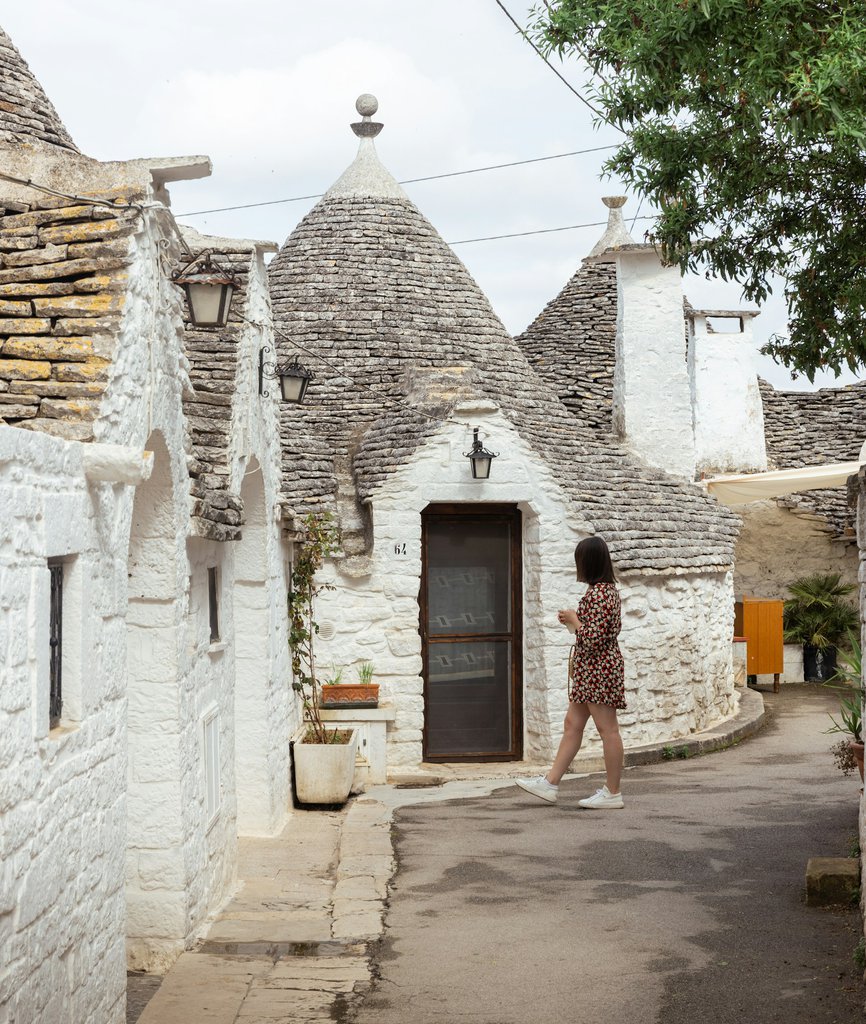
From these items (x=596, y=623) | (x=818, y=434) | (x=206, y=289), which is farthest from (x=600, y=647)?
(x=818, y=434)

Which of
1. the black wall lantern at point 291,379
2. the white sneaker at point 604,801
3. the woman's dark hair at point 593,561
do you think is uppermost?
the black wall lantern at point 291,379

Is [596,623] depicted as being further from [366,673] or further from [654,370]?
[654,370]

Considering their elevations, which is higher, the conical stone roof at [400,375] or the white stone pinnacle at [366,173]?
the white stone pinnacle at [366,173]

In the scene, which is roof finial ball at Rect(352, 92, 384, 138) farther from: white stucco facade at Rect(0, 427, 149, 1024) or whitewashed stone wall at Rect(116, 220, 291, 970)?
white stucco facade at Rect(0, 427, 149, 1024)

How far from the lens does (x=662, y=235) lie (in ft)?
24.2

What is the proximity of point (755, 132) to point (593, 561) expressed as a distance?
10.0 feet

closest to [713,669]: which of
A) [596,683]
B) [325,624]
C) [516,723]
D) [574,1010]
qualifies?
[516,723]

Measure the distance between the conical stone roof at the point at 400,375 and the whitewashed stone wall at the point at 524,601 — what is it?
229 millimetres

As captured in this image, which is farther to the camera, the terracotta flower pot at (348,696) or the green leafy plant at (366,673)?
the green leafy plant at (366,673)

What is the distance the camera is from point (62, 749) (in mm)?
4105

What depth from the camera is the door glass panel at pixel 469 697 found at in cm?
1270

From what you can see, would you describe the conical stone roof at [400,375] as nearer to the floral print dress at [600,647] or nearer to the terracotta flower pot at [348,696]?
the terracotta flower pot at [348,696]

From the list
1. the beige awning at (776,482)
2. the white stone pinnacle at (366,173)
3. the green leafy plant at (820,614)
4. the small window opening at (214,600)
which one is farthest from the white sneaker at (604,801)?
the green leafy plant at (820,614)

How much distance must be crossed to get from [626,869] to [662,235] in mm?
3636
